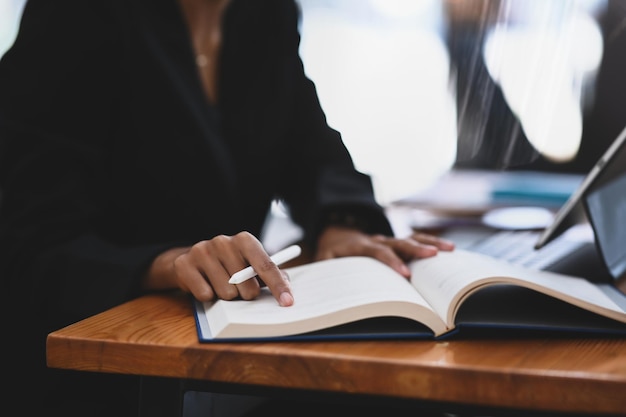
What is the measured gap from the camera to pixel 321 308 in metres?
0.49

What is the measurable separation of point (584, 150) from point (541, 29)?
1.06 ft

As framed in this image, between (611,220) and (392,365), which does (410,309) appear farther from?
(611,220)

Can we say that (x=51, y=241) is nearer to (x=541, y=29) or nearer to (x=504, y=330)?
(x=504, y=330)

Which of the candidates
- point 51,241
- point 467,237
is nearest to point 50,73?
point 51,241

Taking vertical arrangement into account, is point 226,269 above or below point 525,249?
above

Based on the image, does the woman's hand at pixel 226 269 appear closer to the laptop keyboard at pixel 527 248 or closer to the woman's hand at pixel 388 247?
the woman's hand at pixel 388 247

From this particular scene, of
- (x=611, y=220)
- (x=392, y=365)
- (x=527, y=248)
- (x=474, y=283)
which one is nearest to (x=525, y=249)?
(x=527, y=248)

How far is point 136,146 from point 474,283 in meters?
0.60

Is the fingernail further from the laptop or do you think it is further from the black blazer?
the laptop

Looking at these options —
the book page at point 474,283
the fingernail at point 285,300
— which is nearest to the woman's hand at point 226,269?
the fingernail at point 285,300

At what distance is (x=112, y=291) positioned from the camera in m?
0.65

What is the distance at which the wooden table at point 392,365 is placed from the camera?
404mm

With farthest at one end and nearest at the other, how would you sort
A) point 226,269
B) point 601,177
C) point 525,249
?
point 525,249, point 601,177, point 226,269

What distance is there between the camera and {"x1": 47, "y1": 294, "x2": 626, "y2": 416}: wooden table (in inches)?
15.9
